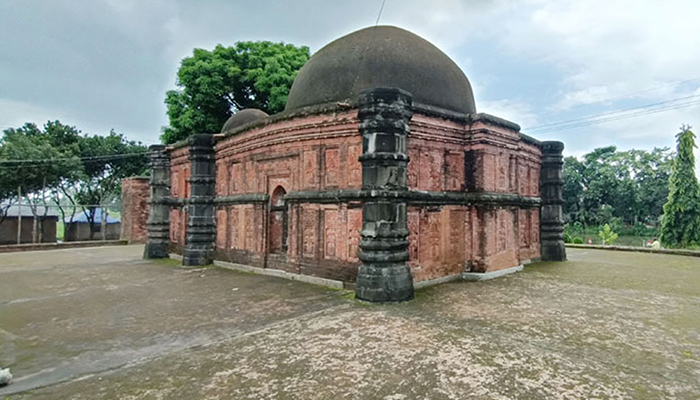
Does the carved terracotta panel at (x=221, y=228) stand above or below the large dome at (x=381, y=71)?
below

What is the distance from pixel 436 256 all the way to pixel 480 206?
4.77ft

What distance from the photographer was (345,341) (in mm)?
4113

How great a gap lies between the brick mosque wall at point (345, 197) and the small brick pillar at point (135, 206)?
10.1 meters

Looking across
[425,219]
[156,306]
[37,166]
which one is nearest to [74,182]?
[37,166]

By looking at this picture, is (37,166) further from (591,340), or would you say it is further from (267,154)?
(591,340)

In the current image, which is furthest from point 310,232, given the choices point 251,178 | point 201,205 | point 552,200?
point 552,200

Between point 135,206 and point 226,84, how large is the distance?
6.96 metres

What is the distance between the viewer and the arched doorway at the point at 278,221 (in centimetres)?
839

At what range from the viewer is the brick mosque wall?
699 cm

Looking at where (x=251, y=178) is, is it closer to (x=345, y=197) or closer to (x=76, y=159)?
(x=345, y=197)

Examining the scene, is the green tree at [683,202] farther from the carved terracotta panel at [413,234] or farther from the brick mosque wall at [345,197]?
the carved terracotta panel at [413,234]

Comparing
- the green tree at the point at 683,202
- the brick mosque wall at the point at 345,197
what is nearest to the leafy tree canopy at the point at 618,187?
the green tree at the point at 683,202

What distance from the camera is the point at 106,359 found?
3717mm

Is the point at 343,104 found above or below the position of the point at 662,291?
above
